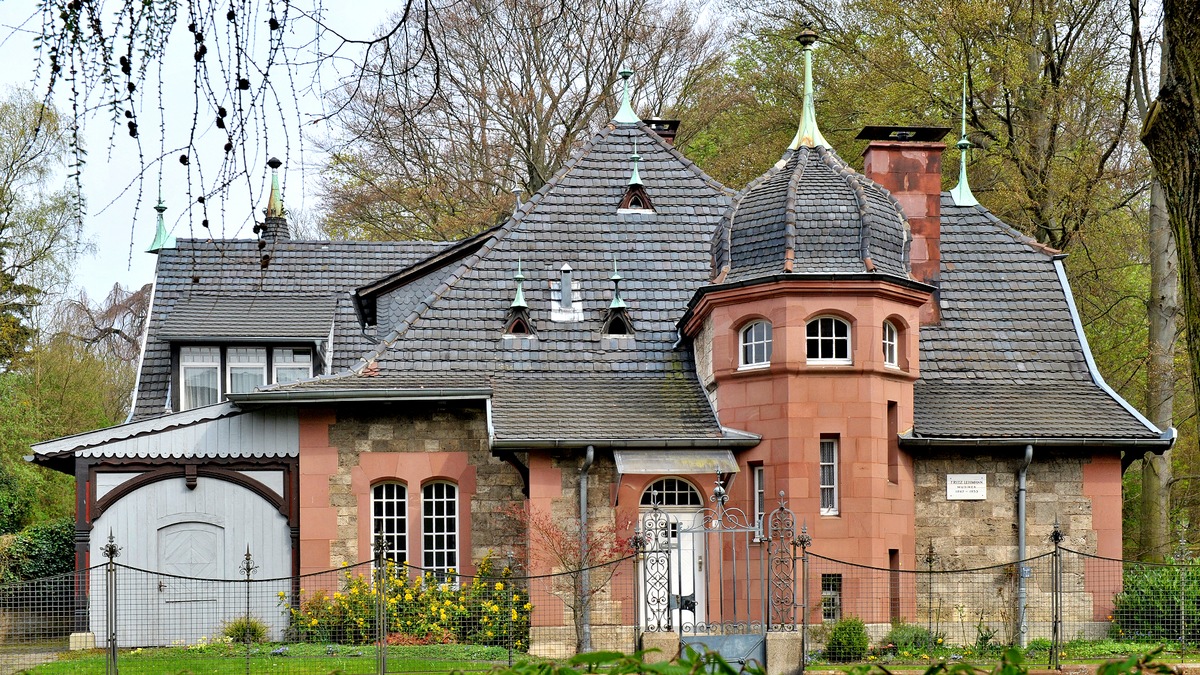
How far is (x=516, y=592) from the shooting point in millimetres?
19391

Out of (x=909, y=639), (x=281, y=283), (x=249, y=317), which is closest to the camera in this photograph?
(x=909, y=639)

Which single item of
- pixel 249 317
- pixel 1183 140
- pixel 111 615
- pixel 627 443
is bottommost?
pixel 111 615

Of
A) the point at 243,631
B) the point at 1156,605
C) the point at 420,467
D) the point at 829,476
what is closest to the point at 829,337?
the point at 829,476

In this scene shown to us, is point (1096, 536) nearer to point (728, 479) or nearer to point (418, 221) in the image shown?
point (728, 479)

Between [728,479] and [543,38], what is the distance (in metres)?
14.7

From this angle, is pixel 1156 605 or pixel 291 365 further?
pixel 291 365

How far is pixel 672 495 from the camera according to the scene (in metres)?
19.7

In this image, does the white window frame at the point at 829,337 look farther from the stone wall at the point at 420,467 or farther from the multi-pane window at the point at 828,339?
the stone wall at the point at 420,467

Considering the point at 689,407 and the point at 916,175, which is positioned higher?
the point at 916,175

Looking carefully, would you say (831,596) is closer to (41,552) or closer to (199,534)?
(199,534)

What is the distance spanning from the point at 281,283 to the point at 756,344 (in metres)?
9.24

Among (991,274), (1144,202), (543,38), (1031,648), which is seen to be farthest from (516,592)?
(1144,202)

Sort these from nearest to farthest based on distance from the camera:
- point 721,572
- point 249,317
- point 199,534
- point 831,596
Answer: point 721,572 < point 831,596 < point 199,534 < point 249,317

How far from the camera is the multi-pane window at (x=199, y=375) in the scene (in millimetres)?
23312
